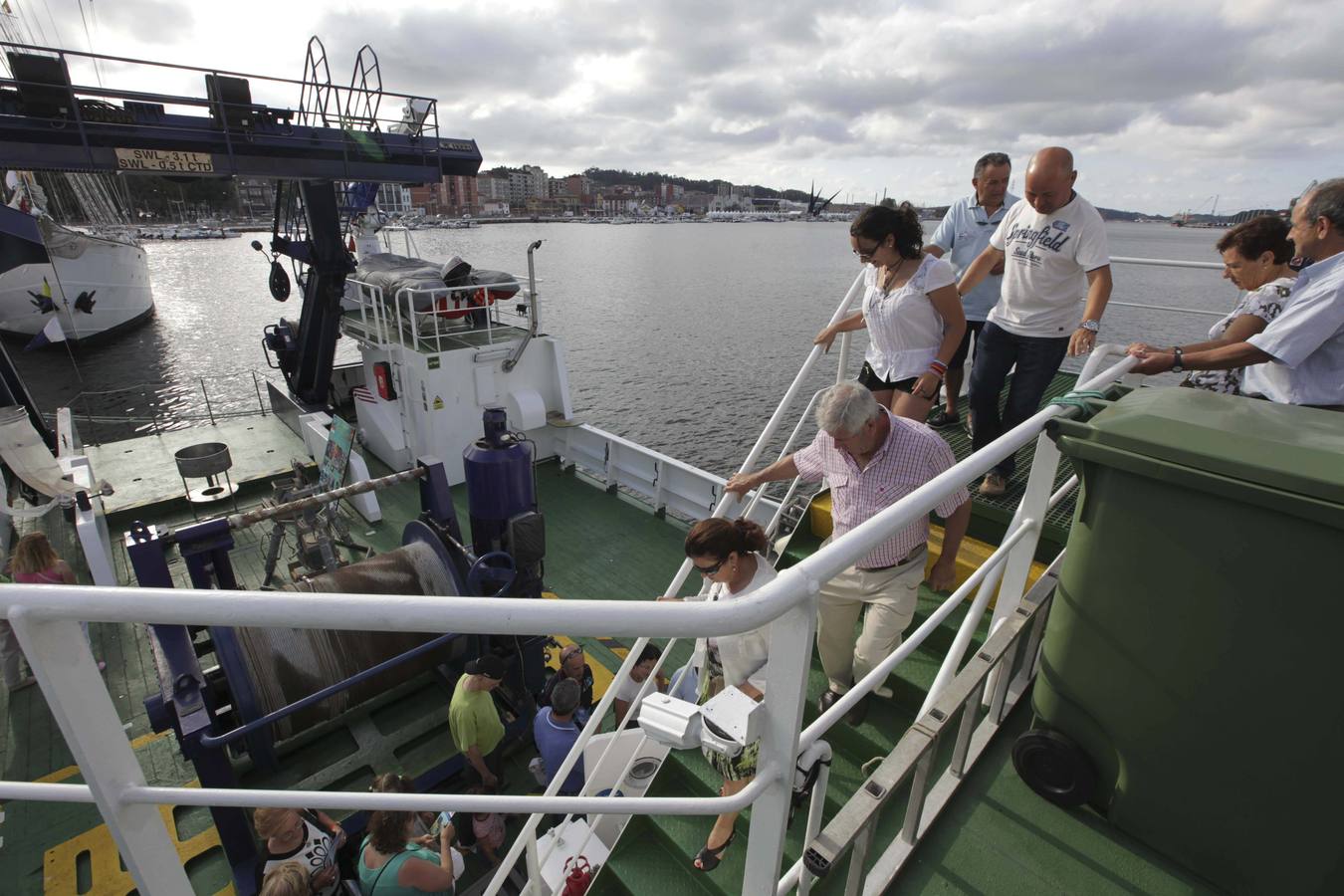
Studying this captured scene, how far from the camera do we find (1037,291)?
358 centimetres

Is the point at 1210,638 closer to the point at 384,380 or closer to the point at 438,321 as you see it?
the point at 384,380

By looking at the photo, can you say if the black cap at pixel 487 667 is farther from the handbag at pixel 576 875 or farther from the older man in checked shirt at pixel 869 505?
the older man in checked shirt at pixel 869 505

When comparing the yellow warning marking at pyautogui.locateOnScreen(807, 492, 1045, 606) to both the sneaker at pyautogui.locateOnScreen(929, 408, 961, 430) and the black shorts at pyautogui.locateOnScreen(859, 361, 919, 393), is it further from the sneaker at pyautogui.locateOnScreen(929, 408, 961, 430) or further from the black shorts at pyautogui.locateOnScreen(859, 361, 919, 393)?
the sneaker at pyautogui.locateOnScreen(929, 408, 961, 430)

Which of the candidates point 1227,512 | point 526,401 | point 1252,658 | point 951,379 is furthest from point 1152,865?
point 526,401

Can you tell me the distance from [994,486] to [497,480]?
350 centimetres

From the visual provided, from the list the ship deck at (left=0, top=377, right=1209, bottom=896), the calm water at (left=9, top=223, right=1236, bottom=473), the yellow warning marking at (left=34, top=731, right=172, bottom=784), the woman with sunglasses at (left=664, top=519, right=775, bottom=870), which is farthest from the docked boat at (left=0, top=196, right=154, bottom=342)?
the woman with sunglasses at (left=664, top=519, right=775, bottom=870)

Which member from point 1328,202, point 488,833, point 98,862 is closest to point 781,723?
point 1328,202

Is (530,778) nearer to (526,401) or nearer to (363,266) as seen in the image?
(526,401)

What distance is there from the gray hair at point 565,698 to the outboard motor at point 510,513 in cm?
90

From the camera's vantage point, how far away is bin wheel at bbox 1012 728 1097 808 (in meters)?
2.06

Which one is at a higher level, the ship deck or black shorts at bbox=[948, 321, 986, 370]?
black shorts at bbox=[948, 321, 986, 370]

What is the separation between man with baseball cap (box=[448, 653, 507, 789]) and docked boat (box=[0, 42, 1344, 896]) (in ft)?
1.22

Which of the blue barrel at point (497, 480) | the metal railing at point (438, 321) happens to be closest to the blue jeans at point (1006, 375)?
the blue barrel at point (497, 480)

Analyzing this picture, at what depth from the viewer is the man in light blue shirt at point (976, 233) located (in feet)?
14.8
